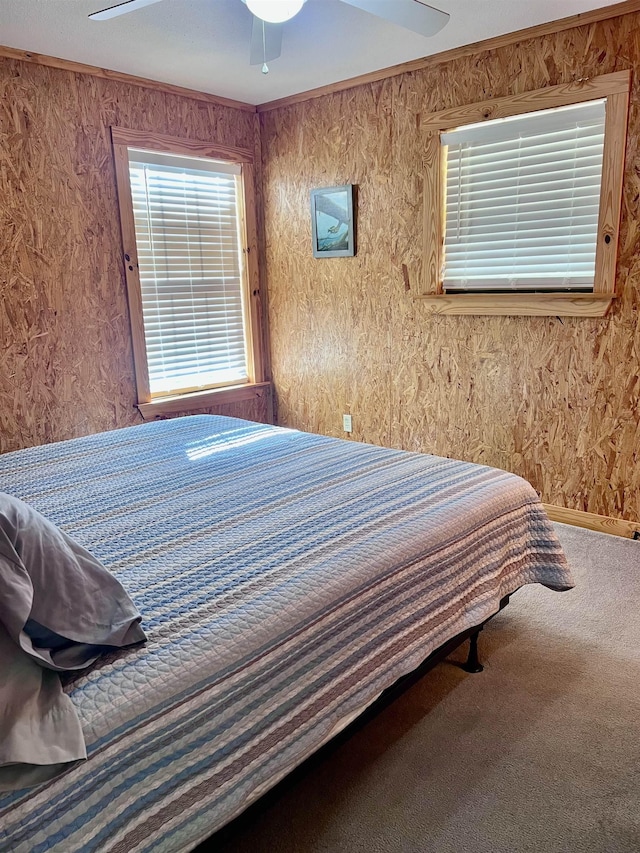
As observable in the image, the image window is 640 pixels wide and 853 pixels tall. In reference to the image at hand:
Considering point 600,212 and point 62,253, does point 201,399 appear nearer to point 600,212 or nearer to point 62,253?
point 62,253

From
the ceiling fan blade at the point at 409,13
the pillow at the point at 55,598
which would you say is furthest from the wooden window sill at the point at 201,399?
the pillow at the point at 55,598

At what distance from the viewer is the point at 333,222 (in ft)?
13.4

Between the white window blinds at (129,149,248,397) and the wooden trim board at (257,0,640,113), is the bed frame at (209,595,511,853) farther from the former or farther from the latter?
the white window blinds at (129,149,248,397)

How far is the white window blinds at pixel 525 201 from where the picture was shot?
9.87 ft

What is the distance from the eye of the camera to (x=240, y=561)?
4.97ft

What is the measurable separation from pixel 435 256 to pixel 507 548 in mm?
2156

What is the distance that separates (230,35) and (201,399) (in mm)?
2201

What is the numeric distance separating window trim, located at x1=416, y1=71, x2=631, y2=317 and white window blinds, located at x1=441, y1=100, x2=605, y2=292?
0.05m

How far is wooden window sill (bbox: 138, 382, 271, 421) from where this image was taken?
13.1ft

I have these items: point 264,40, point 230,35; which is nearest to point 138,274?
point 230,35

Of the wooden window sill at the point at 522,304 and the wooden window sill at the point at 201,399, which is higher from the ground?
the wooden window sill at the point at 522,304

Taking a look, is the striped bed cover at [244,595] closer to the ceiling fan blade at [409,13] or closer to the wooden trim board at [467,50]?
the ceiling fan blade at [409,13]

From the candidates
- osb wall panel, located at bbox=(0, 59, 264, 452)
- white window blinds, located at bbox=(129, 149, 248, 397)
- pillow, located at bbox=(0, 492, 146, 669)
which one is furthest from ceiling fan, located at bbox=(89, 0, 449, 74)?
pillow, located at bbox=(0, 492, 146, 669)

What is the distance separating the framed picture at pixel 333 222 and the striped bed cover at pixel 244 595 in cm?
201
